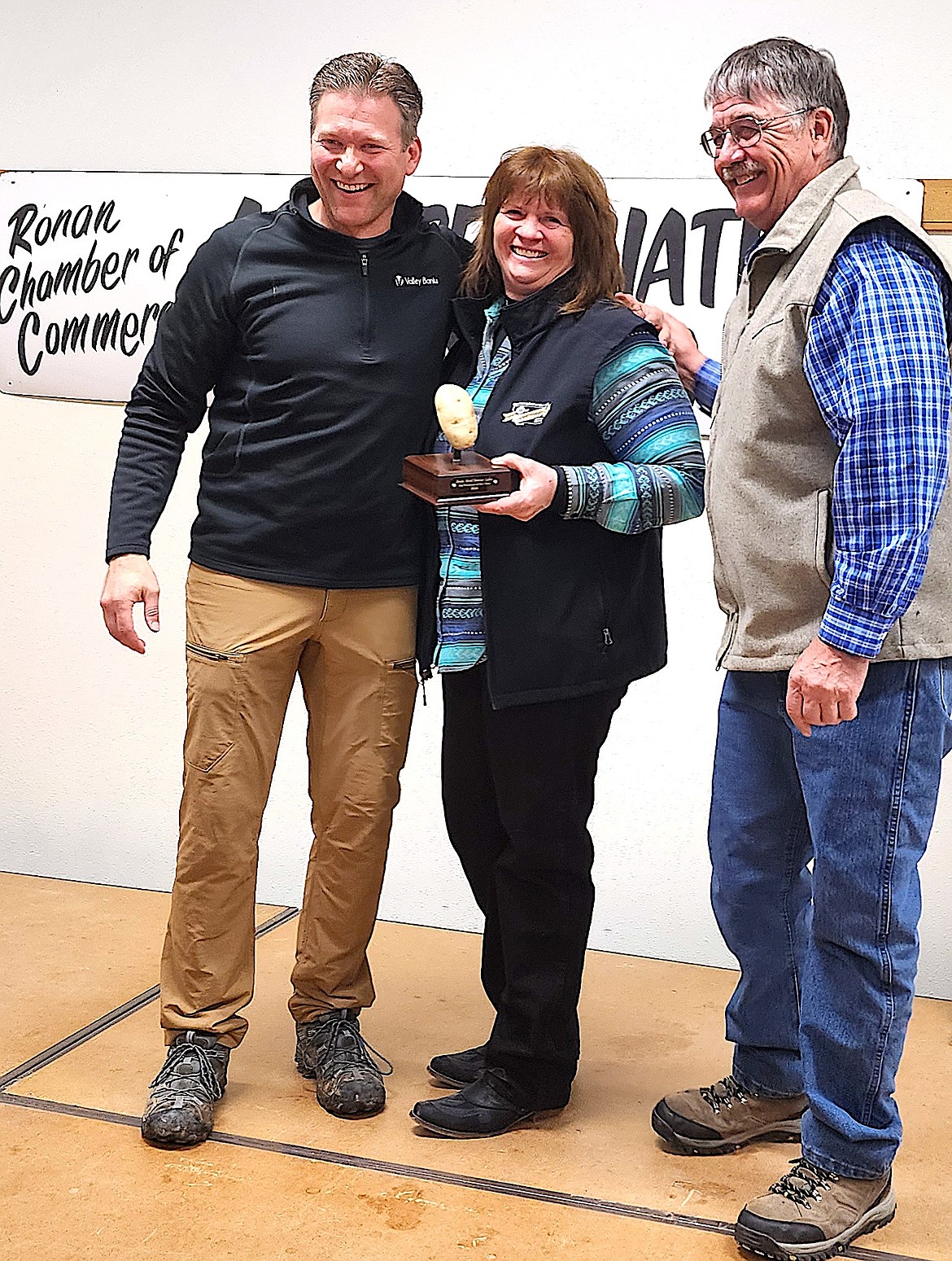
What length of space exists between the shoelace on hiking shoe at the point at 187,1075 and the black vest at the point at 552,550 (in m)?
0.81

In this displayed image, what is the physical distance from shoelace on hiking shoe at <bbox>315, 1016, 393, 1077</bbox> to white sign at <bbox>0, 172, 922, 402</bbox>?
1642 millimetres

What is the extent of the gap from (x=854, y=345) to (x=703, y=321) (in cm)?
130

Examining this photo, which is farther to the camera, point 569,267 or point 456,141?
point 456,141

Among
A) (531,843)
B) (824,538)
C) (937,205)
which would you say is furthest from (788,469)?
(937,205)

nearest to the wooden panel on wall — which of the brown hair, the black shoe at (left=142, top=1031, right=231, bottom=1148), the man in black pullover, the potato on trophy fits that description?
the brown hair

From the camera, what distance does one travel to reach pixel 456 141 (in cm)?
320

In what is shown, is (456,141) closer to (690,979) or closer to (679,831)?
(679,831)

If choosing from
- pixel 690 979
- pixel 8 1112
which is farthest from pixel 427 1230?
pixel 690 979

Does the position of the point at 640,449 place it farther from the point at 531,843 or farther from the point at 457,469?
the point at 531,843

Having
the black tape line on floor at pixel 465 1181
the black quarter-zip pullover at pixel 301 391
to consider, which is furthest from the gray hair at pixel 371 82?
the black tape line on floor at pixel 465 1181

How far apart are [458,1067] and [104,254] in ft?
6.89

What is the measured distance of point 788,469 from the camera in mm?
1925

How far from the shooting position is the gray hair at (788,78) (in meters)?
1.94

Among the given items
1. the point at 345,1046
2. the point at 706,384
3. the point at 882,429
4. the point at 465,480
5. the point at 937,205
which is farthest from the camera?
the point at 937,205
